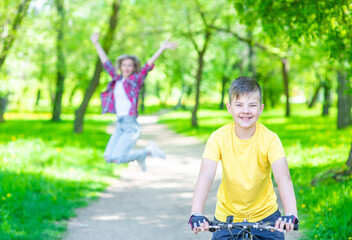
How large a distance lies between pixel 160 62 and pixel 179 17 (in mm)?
3033

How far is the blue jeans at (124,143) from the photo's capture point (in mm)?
6953

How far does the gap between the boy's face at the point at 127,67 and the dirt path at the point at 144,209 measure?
2.27 metres

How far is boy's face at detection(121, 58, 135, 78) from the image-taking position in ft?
23.3

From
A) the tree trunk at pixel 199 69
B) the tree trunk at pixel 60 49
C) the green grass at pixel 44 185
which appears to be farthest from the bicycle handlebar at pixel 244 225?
the tree trunk at pixel 199 69

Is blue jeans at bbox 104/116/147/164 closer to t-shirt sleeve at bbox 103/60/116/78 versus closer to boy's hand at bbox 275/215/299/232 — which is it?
t-shirt sleeve at bbox 103/60/116/78

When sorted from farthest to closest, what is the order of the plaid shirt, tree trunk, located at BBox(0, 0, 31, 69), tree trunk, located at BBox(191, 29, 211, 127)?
tree trunk, located at BBox(191, 29, 211, 127) < tree trunk, located at BBox(0, 0, 31, 69) < the plaid shirt

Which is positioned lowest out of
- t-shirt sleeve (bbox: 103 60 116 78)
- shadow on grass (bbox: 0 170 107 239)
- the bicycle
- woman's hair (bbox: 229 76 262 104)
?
shadow on grass (bbox: 0 170 107 239)

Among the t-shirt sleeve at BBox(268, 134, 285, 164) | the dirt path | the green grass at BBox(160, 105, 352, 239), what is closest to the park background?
the green grass at BBox(160, 105, 352, 239)

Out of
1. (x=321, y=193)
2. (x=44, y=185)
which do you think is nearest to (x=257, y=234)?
(x=321, y=193)

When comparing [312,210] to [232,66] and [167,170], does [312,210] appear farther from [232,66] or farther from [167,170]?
[232,66]

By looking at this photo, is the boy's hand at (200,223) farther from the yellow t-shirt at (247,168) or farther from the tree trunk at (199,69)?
the tree trunk at (199,69)

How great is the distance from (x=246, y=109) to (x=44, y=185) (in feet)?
18.6

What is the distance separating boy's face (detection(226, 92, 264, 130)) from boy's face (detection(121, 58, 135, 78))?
4.41m

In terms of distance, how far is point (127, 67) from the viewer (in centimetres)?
709
